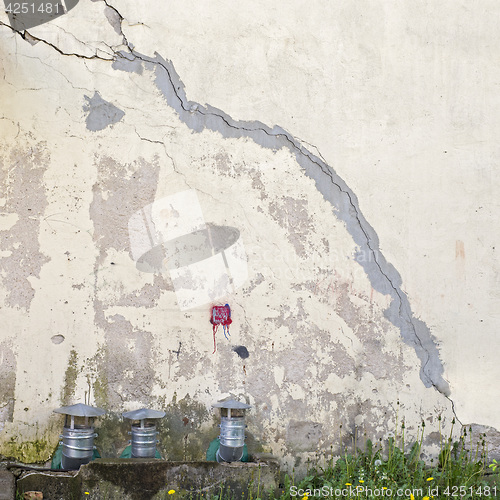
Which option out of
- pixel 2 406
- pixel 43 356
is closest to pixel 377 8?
pixel 43 356

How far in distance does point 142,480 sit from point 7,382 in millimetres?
1193

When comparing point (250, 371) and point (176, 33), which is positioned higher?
point (176, 33)

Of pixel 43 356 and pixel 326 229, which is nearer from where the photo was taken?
pixel 43 356

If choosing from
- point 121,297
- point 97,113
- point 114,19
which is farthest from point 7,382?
point 114,19

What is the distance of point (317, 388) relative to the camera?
4.09m

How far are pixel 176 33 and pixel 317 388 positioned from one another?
280cm

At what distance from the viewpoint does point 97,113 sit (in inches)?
158

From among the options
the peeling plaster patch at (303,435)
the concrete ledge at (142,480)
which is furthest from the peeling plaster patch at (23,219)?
the peeling plaster patch at (303,435)

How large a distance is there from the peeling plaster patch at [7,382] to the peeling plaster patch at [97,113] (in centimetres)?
164

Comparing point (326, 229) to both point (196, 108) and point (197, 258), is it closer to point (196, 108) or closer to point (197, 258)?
point (197, 258)

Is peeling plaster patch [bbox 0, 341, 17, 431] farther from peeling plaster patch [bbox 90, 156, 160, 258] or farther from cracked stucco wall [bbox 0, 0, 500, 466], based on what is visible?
peeling plaster patch [bbox 90, 156, 160, 258]

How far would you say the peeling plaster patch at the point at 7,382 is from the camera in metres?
3.83

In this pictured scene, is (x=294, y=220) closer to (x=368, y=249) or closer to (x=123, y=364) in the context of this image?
(x=368, y=249)

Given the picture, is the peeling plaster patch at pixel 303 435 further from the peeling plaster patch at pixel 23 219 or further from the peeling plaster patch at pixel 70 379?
the peeling plaster patch at pixel 23 219
